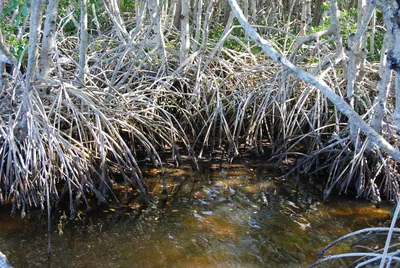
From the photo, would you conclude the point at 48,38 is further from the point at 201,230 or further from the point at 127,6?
the point at 127,6

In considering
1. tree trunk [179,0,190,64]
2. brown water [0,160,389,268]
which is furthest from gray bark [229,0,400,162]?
tree trunk [179,0,190,64]

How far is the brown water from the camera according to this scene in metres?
3.47

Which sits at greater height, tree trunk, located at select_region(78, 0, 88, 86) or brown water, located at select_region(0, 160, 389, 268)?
tree trunk, located at select_region(78, 0, 88, 86)

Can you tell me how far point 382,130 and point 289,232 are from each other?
1339mm

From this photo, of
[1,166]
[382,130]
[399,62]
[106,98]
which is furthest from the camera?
[106,98]

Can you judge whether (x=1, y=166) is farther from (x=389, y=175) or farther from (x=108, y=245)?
(x=389, y=175)

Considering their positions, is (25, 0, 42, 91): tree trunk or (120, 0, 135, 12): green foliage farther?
(120, 0, 135, 12): green foliage

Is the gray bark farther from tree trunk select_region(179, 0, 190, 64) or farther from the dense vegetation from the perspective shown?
tree trunk select_region(179, 0, 190, 64)

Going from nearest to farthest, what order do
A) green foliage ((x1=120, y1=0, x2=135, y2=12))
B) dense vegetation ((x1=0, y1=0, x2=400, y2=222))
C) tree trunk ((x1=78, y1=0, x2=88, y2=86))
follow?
1. dense vegetation ((x1=0, y1=0, x2=400, y2=222))
2. tree trunk ((x1=78, y1=0, x2=88, y2=86))
3. green foliage ((x1=120, y1=0, x2=135, y2=12))

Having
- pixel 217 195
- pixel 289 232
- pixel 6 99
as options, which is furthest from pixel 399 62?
pixel 6 99

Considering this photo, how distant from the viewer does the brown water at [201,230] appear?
3.47 meters

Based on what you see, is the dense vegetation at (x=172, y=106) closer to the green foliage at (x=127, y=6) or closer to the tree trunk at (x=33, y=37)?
the tree trunk at (x=33, y=37)

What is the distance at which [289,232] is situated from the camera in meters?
3.95

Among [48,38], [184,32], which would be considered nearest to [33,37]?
[48,38]
